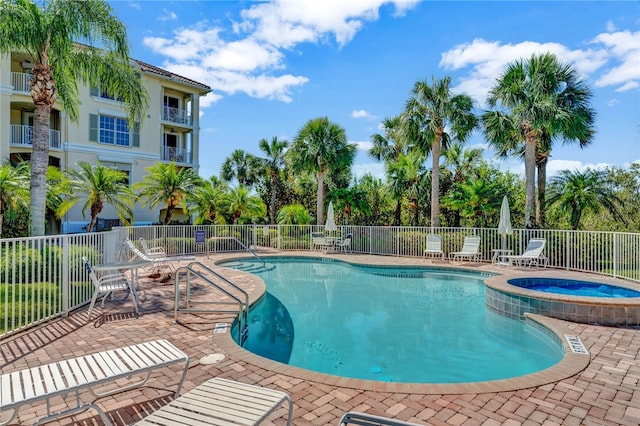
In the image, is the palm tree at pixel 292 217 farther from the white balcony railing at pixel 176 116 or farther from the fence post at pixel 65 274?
the fence post at pixel 65 274

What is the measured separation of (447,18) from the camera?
11.0 m

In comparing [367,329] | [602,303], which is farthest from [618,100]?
[367,329]

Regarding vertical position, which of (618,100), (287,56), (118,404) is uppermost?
(287,56)

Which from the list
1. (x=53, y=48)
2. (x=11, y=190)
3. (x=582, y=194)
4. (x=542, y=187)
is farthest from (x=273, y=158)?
(x=582, y=194)

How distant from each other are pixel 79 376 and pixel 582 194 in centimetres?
1992

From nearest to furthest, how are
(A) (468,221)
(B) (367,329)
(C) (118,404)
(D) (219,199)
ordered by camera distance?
(C) (118,404) → (B) (367,329) → (D) (219,199) → (A) (468,221)

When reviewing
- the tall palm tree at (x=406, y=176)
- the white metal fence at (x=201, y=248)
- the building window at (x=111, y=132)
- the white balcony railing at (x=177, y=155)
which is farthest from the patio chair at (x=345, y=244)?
the building window at (x=111, y=132)

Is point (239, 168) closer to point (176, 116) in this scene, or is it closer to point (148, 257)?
point (176, 116)

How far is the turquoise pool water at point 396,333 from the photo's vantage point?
537 cm

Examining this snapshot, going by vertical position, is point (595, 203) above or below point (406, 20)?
below

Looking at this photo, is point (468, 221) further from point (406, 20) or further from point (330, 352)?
point (330, 352)

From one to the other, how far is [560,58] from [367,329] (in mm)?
14694

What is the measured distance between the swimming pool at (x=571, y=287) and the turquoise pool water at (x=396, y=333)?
120 cm

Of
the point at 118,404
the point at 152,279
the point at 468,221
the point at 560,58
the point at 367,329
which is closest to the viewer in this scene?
the point at 118,404
